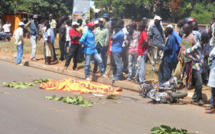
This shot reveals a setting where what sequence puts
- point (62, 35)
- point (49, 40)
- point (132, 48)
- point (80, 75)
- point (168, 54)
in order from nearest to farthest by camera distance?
1. point (168, 54)
2. point (132, 48)
3. point (80, 75)
4. point (49, 40)
5. point (62, 35)

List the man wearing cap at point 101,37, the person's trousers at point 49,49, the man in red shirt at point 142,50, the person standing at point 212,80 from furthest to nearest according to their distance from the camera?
the person's trousers at point 49,49 → the man wearing cap at point 101,37 → the man in red shirt at point 142,50 → the person standing at point 212,80

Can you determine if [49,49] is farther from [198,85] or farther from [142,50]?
[198,85]

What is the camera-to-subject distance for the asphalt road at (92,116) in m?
6.08

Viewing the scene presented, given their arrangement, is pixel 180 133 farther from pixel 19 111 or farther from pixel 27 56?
pixel 27 56

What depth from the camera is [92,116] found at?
7055 millimetres

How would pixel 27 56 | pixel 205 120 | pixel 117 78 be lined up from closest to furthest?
pixel 205 120
pixel 117 78
pixel 27 56

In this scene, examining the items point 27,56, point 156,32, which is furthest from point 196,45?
point 27,56

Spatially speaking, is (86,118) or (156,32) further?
(156,32)

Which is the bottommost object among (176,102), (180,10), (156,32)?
(176,102)

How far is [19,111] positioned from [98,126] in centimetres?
176

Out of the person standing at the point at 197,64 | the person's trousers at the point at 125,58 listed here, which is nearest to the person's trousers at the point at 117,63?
the person's trousers at the point at 125,58

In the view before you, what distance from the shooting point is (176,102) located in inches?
358

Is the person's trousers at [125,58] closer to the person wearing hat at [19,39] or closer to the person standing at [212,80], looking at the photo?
the person wearing hat at [19,39]

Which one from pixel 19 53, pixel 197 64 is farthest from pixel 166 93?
pixel 19 53
